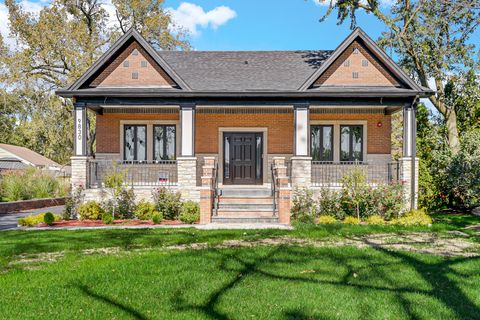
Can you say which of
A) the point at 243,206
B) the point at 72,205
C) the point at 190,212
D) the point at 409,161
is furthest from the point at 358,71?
the point at 72,205

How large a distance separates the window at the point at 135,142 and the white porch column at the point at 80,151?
2903 millimetres

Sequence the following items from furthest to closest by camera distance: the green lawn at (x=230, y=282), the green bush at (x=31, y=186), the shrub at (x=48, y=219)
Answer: the green bush at (x=31, y=186) < the shrub at (x=48, y=219) < the green lawn at (x=230, y=282)

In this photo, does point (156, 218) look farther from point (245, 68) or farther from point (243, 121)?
point (245, 68)

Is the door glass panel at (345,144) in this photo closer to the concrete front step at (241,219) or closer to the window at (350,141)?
the window at (350,141)

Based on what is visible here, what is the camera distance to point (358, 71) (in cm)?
1456

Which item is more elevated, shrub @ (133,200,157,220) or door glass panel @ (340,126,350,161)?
door glass panel @ (340,126,350,161)

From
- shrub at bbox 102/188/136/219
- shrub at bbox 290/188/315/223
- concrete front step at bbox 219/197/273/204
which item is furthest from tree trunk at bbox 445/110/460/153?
shrub at bbox 102/188/136/219

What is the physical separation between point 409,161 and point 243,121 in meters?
6.60

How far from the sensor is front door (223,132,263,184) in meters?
16.2

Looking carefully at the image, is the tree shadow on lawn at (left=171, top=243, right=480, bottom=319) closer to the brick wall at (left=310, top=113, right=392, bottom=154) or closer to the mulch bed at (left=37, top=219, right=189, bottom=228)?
the mulch bed at (left=37, top=219, right=189, bottom=228)

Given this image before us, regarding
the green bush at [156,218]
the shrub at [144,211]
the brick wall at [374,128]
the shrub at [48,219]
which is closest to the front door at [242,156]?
the brick wall at [374,128]

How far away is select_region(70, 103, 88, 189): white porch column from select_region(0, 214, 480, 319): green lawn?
4.92 m

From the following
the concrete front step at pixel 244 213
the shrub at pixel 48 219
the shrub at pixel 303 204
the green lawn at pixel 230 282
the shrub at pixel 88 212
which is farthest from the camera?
the shrub at pixel 303 204

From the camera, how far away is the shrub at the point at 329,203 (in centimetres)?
1255
